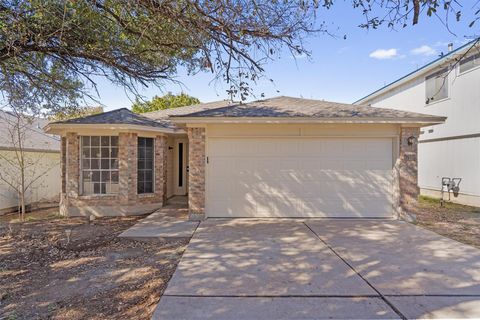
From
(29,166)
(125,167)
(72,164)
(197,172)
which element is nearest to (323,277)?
(197,172)

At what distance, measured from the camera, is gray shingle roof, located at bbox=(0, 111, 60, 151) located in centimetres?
1190

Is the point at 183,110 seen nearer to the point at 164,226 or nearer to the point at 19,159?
the point at 19,159

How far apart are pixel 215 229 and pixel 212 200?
1382 millimetres

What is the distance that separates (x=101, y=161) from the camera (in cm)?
1005

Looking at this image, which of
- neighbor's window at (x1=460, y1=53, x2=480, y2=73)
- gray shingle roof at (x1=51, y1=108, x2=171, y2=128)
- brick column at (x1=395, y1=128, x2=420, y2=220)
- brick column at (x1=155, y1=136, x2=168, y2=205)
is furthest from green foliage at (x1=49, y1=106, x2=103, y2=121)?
neighbor's window at (x1=460, y1=53, x2=480, y2=73)

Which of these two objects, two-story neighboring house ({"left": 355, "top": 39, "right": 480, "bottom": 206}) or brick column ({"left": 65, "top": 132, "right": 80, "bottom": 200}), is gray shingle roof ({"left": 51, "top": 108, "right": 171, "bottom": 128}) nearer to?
brick column ({"left": 65, "top": 132, "right": 80, "bottom": 200})

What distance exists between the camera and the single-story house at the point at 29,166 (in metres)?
11.7

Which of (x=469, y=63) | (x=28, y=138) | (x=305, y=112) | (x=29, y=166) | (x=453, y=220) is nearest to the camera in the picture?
(x=305, y=112)

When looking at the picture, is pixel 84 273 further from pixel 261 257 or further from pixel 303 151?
pixel 303 151

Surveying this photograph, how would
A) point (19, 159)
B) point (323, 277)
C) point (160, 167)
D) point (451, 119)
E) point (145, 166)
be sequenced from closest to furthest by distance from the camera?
point (323, 277) < point (145, 166) < point (160, 167) < point (19, 159) < point (451, 119)

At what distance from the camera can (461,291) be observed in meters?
4.01

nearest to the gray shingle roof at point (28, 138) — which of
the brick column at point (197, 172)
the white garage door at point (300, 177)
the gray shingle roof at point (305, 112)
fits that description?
the brick column at point (197, 172)

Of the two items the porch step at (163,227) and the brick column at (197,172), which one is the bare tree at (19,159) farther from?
the brick column at (197,172)

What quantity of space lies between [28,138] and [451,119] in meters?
17.7
